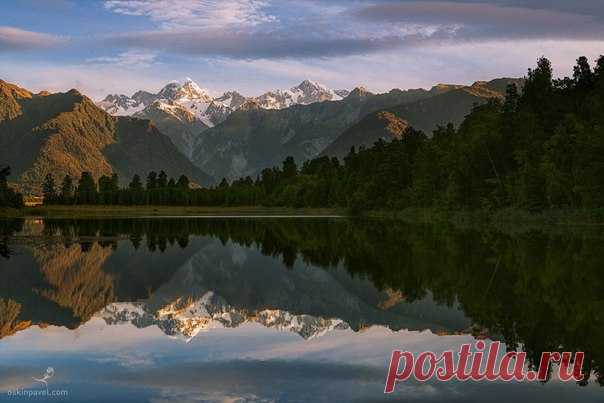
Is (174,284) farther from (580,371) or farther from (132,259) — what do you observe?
(580,371)

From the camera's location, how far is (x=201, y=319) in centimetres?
3025

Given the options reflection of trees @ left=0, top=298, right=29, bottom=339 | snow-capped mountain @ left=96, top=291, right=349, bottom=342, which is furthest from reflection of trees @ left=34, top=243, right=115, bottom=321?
reflection of trees @ left=0, top=298, right=29, bottom=339

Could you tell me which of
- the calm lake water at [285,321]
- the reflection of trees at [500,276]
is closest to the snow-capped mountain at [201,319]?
A: the calm lake water at [285,321]

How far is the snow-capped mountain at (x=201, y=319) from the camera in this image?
27.8 metres

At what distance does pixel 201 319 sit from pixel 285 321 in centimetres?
359

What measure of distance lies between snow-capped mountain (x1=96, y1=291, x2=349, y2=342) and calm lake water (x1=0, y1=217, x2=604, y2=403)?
10 cm

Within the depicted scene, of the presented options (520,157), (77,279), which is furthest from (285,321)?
(520,157)

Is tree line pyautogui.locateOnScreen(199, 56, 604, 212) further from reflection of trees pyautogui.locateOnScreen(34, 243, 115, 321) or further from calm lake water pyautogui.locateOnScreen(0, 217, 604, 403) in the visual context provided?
reflection of trees pyautogui.locateOnScreen(34, 243, 115, 321)

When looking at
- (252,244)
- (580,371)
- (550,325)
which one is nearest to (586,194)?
(252,244)

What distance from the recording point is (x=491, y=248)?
6041 centimetres

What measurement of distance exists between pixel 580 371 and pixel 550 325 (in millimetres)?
6218

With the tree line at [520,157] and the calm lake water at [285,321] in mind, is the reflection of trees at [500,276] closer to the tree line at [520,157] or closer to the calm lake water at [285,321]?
the calm lake water at [285,321]

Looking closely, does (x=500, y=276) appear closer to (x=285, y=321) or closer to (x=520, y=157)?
(x=285, y=321)

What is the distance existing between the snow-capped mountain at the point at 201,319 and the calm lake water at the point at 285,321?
10 centimetres
